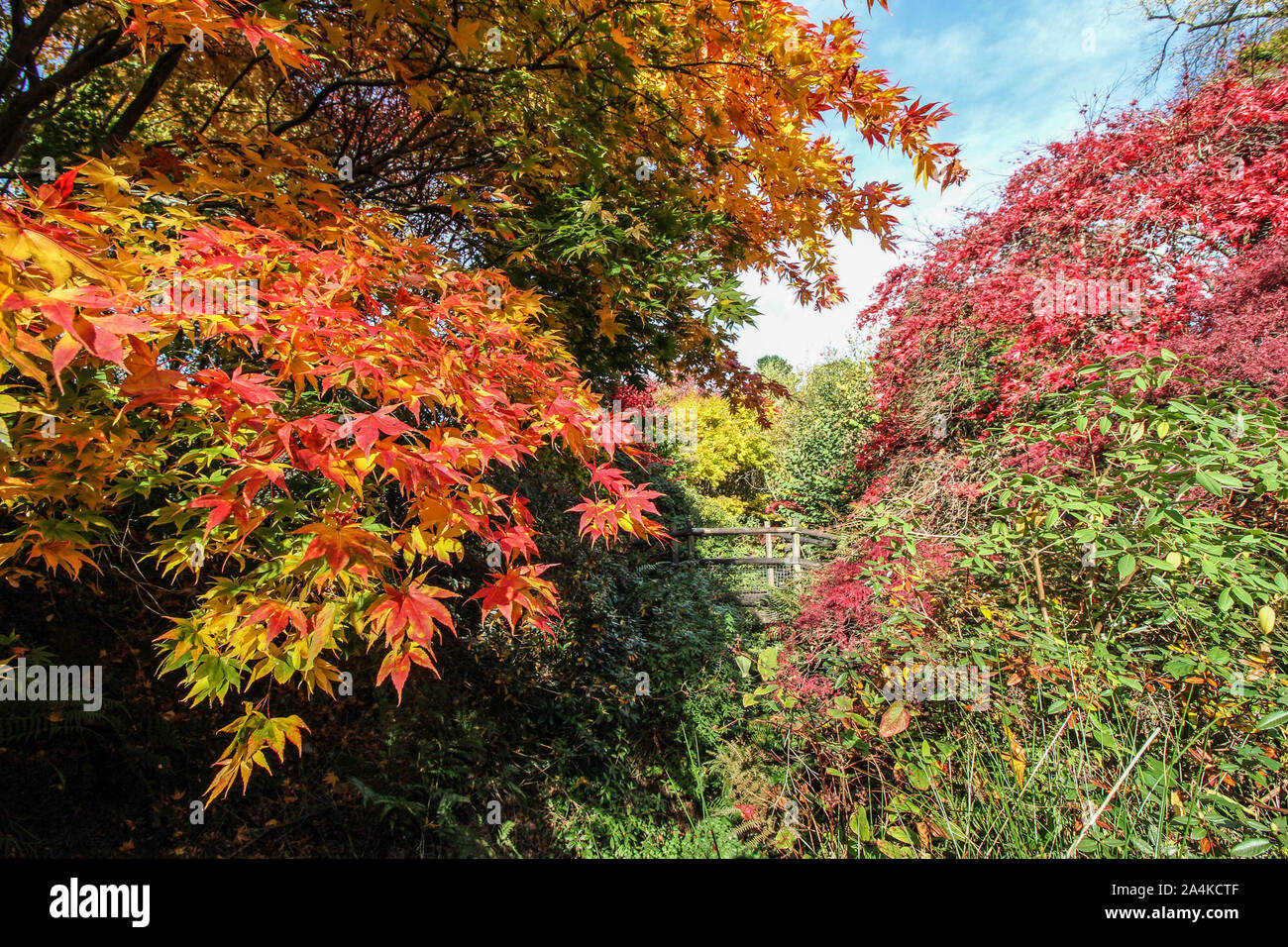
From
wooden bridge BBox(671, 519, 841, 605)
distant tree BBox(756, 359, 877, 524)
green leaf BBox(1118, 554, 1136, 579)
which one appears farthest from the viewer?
distant tree BBox(756, 359, 877, 524)

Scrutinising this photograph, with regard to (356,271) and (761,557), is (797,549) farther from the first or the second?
(356,271)

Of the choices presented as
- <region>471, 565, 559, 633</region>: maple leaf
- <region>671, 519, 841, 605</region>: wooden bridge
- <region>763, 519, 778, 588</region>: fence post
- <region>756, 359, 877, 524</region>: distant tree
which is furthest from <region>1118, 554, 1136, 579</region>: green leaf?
<region>756, 359, 877, 524</region>: distant tree

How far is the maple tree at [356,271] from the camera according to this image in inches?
57.4

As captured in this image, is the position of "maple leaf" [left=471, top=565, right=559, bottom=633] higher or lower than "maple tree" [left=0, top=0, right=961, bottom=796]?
lower

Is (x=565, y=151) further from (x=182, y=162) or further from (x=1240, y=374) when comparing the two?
(x=1240, y=374)

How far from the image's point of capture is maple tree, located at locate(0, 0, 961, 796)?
1459 millimetres

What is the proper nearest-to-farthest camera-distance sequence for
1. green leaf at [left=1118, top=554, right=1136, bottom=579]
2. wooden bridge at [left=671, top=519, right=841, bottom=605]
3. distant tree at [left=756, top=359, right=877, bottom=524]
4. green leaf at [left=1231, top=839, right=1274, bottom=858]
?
1. green leaf at [left=1231, top=839, right=1274, bottom=858]
2. green leaf at [left=1118, top=554, right=1136, bottom=579]
3. wooden bridge at [left=671, top=519, right=841, bottom=605]
4. distant tree at [left=756, top=359, right=877, bottom=524]

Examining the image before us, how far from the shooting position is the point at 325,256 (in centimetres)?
187

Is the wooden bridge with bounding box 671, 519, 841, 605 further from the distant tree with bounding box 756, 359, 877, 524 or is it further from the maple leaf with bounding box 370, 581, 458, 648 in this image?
the maple leaf with bounding box 370, 581, 458, 648

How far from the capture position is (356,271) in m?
1.88

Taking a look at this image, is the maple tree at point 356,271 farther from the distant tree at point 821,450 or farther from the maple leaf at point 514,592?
the distant tree at point 821,450

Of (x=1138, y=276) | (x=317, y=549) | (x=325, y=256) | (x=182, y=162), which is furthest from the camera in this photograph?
(x=1138, y=276)

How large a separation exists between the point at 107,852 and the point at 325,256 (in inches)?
149
